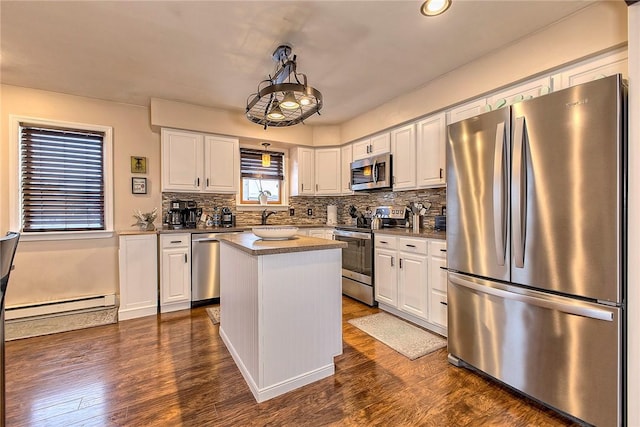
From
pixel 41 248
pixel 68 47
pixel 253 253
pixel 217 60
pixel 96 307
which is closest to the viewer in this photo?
pixel 253 253

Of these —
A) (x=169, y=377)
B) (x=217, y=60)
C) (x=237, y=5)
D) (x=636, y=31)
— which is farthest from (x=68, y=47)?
(x=636, y=31)

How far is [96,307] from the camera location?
11.6 ft

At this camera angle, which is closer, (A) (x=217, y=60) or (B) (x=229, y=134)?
(A) (x=217, y=60)

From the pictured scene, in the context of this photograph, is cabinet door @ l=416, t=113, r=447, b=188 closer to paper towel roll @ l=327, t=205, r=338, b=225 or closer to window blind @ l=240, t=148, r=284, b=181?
paper towel roll @ l=327, t=205, r=338, b=225

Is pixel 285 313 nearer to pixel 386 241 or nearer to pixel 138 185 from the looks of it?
pixel 386 241

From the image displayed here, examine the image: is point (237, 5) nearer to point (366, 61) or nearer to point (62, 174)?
point (366, 61)

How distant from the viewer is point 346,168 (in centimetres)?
453

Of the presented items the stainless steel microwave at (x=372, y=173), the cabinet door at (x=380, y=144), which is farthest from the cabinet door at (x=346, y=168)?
the cabinet door at (x=380, y=144)

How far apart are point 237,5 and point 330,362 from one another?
253cm

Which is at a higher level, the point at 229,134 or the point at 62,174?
the point at 229,134

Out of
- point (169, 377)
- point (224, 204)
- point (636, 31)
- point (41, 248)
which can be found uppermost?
point (636, 31)

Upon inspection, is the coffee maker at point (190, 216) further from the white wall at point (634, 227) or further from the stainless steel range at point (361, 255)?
the white wall at point (634, 227)

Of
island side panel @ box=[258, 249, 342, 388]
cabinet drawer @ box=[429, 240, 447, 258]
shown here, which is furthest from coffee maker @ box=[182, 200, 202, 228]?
cabinet drawer @ box=[429, 240, 447, 258]

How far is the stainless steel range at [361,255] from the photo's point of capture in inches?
139
